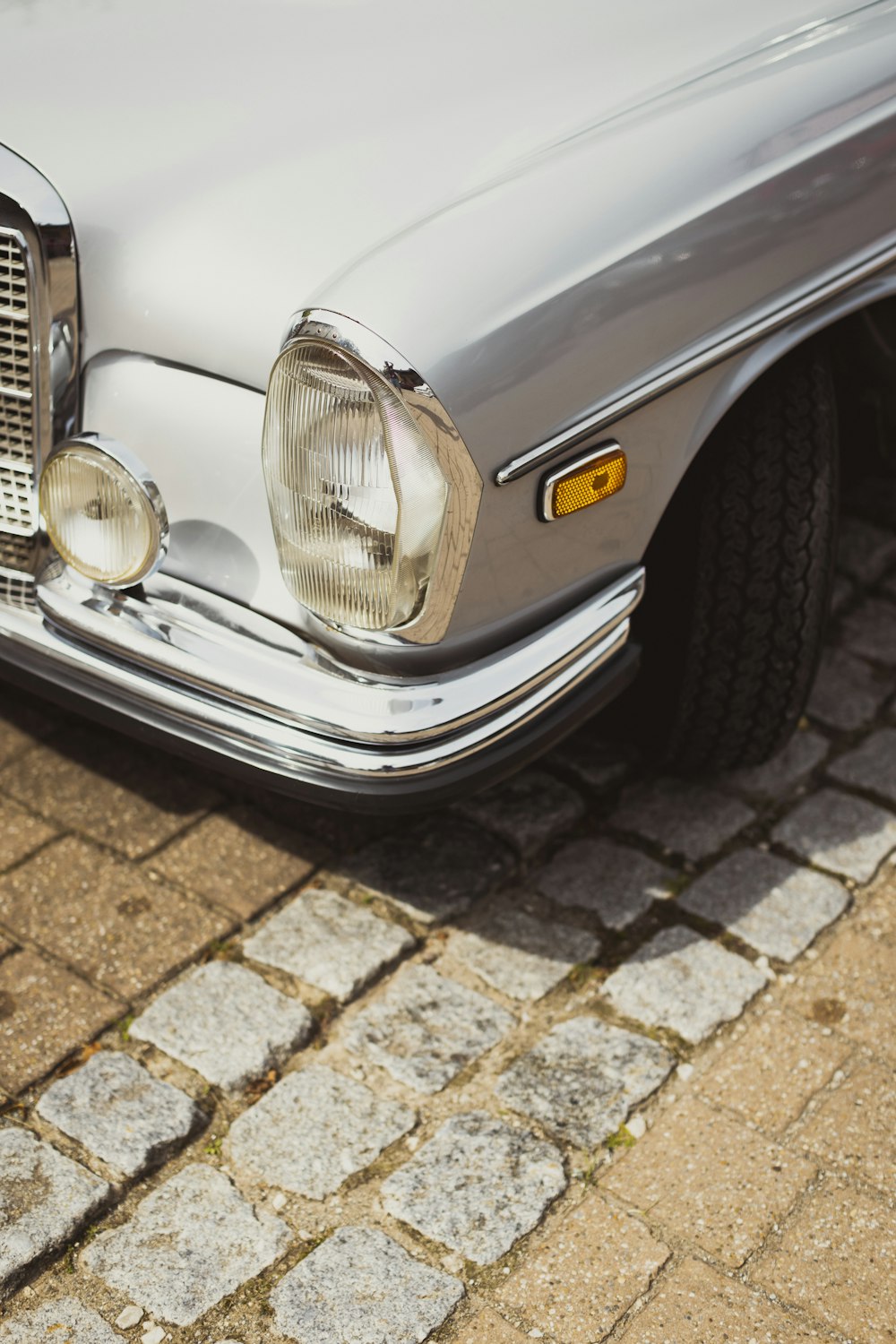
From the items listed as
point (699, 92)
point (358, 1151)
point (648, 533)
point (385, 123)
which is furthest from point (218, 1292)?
point (699, 92)

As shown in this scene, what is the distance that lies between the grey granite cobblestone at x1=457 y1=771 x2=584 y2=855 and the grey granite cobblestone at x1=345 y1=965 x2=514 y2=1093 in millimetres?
403

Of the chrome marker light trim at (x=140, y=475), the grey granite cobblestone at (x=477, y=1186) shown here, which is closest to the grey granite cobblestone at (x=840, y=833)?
the grey granite cobblestone at (x=477, y=1186)

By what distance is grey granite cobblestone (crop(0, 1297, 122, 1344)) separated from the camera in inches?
73.3

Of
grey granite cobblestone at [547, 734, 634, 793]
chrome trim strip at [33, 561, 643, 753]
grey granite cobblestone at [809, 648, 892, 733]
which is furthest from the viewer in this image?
grey granite cobblestone at [809, 648, 892, 733]

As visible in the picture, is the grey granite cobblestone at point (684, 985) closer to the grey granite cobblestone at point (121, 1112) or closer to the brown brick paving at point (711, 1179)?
the brown brick paving at point (711, 1179)

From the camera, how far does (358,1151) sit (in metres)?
2.15

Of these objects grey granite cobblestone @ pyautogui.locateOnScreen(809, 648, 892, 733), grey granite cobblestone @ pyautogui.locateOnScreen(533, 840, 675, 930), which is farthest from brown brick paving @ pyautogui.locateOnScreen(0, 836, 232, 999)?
grey granite cobblestone @ pyautogui.locateOnScreen(809, 648, 892, 733)

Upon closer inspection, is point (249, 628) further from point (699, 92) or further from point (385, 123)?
point (699, 92)

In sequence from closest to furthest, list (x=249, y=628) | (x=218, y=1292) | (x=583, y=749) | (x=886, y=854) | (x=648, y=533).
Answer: (x=218, y=1292) → (x=249, y=628) → (x=648, y=533) → (x=886, y=854) → (x=583, y=749)

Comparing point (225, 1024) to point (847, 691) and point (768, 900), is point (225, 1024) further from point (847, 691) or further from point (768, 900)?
point (847, 691)

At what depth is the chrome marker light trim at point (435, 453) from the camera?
5.93 ft

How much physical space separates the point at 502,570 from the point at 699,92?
0.87 metres

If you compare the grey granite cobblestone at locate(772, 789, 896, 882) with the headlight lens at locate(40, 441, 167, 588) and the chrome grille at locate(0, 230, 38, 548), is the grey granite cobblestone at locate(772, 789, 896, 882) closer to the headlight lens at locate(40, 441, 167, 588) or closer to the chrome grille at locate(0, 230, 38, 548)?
the headlight lens at locate(40, 441, 167, 588)

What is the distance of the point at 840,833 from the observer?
2.82 meters
